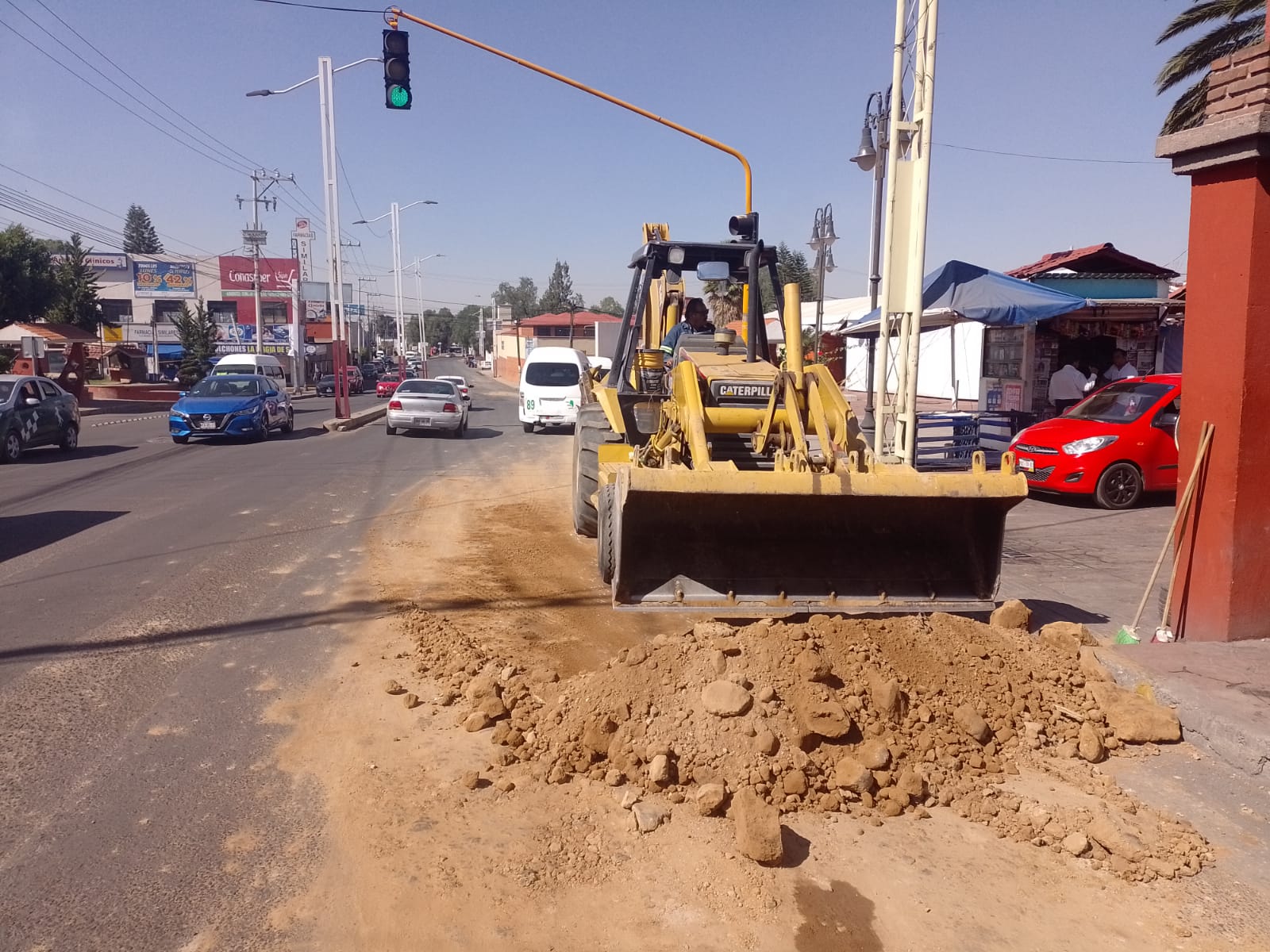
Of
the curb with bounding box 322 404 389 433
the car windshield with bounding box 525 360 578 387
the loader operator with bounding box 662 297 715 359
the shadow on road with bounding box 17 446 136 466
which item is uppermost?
the loader operator with bounding box 662 297 715 359

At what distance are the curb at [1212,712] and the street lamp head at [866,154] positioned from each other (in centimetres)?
1253

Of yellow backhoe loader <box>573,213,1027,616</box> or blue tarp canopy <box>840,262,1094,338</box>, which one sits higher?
blue tarp canopy <box>840,262,1094,338</box>

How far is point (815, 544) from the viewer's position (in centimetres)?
621

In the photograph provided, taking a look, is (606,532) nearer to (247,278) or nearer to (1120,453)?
(1120,453)

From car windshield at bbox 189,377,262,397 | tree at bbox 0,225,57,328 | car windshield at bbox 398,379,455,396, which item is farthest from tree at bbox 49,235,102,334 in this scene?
car windshield at bbox 398,379,455,396

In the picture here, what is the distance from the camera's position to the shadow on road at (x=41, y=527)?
9.47 m

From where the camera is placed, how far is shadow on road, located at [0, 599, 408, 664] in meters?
6.11

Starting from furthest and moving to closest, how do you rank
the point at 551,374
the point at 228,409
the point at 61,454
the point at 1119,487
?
the point at 551,374 < the point at 228,409 < the point at 61,454 < the point at 1119,487

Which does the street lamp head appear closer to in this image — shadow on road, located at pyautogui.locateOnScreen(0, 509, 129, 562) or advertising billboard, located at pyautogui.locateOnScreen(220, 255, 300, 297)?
shadow on road, located at pyautogui.locateOnScreen(0, 509, 129, 562)

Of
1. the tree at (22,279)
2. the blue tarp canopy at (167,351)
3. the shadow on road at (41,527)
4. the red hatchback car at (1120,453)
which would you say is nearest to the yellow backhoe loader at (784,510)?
the red hatchback car at (1120,453)

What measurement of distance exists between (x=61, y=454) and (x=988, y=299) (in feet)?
57.3

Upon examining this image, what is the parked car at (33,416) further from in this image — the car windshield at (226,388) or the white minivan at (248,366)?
the white minivan at (248,366)

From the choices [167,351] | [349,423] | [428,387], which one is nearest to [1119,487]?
[428,387]

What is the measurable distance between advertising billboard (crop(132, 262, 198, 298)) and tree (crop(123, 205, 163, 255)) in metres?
64.6
